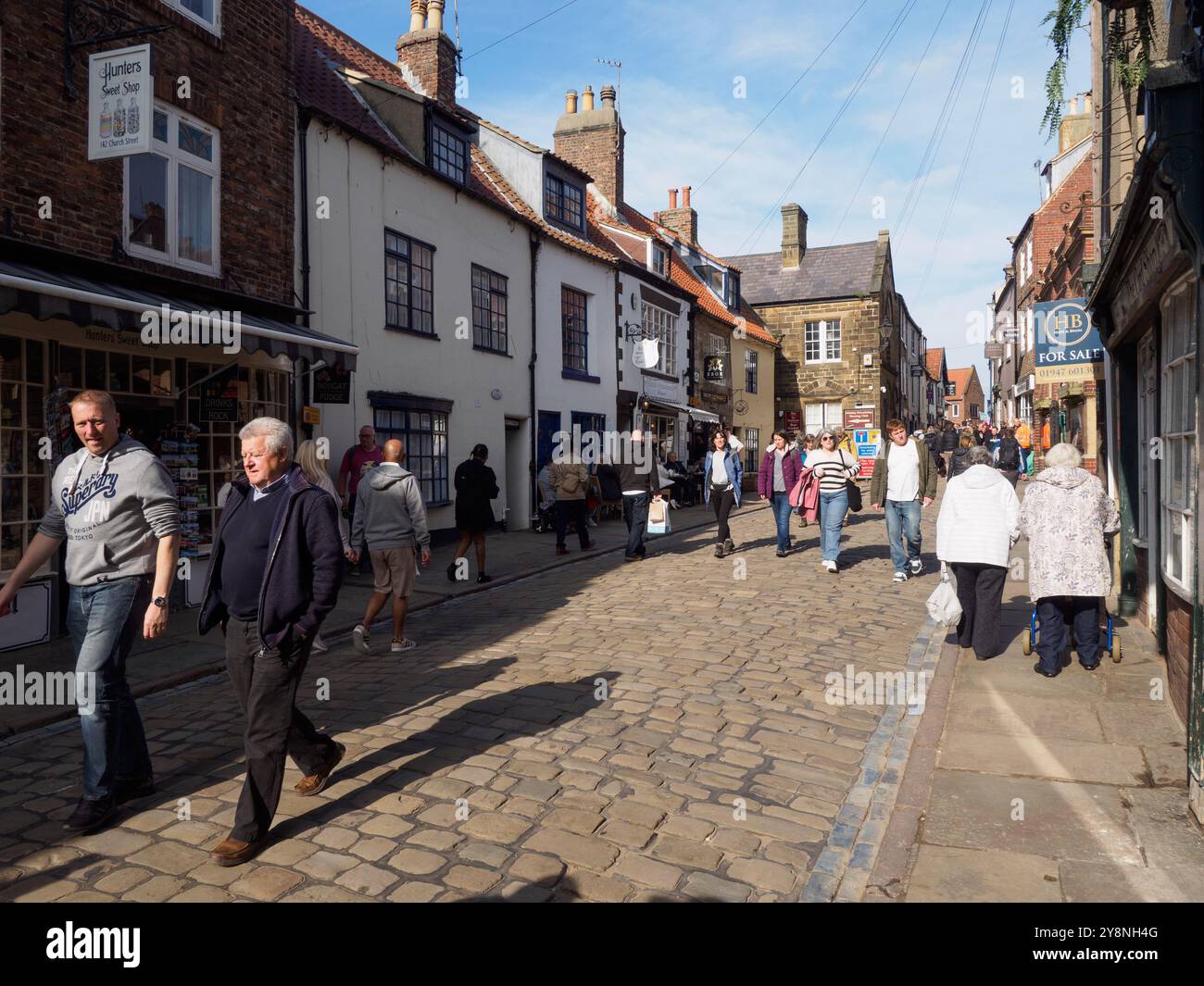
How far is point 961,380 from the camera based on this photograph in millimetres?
104562

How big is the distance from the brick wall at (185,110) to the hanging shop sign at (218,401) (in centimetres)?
116

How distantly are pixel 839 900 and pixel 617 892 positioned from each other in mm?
893

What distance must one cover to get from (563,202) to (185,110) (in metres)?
12.2

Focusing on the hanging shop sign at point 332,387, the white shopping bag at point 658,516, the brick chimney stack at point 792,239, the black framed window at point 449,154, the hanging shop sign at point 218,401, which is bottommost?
the white shopping bag at point 658,516

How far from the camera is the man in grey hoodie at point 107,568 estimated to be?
163 inches

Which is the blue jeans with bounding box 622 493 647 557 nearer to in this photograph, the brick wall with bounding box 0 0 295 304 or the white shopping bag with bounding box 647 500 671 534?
the white shopping bag with bounding box 647 500 671 534

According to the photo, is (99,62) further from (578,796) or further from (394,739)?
(578,796)

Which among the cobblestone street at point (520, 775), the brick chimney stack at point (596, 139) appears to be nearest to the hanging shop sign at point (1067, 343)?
the cobblestone street at point (520, 775)

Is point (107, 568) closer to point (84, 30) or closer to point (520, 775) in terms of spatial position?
point (520, 775)

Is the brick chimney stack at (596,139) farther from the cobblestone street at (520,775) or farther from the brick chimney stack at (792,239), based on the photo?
the cobblestone street at (520,775)

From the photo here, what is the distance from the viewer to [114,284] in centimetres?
870

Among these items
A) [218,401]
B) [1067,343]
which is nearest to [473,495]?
[218,401]

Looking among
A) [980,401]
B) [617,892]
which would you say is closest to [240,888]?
[617,892]

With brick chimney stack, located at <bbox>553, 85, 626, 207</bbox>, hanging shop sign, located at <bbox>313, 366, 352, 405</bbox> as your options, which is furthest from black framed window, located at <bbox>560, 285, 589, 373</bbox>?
hanging shop sign, located at <bbox>313, 366, 352, 405</bbox>
